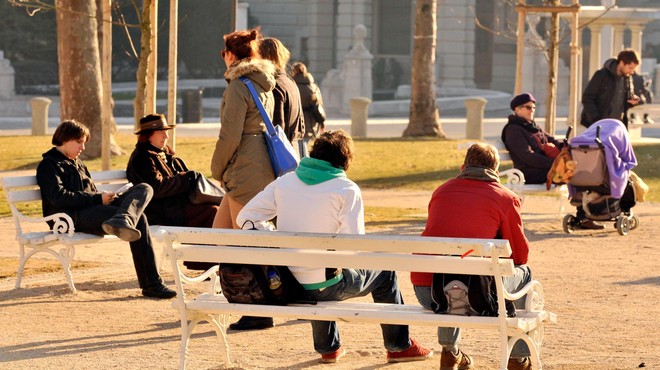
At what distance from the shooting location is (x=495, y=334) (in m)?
8.31

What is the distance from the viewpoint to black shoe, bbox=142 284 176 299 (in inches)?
371

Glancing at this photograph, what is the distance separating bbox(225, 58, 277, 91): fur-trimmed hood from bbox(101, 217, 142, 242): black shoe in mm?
1336

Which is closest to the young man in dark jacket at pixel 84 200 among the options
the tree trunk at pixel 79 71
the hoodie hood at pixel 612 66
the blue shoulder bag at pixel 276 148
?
the blue shoulder bag at pixel 276 148

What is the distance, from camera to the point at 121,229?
9078mm

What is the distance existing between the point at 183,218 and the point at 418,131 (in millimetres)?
18100

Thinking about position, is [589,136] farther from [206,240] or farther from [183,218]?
[206,240]

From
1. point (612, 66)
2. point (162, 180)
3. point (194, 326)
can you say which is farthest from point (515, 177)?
point (194, 326)

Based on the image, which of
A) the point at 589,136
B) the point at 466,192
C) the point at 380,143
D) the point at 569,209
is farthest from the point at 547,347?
the point at 380,143

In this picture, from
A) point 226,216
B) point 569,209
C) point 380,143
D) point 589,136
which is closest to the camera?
point 226,216

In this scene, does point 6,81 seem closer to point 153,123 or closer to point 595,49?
point 595,49

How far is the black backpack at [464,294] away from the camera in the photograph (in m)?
6.59

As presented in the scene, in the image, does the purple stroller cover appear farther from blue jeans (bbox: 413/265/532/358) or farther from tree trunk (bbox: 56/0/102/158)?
tree trunk (bbox: 56/0/102/158)

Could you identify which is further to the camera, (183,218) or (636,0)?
(636,0)

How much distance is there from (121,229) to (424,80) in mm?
19386
